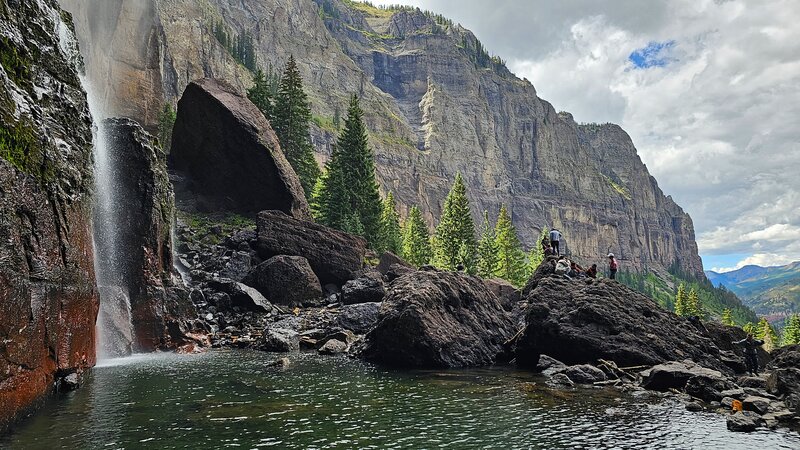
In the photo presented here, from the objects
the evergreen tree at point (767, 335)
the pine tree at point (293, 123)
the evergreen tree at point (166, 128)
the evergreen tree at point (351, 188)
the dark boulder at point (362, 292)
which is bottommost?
the evergreen tree at point (767, 335)

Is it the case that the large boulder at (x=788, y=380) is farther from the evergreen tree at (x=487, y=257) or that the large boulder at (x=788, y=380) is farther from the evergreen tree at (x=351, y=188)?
the evergreen tree at (x=487, y=257)

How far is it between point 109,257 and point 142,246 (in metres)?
2.11

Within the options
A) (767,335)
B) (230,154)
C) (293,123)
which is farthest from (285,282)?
(767,335)

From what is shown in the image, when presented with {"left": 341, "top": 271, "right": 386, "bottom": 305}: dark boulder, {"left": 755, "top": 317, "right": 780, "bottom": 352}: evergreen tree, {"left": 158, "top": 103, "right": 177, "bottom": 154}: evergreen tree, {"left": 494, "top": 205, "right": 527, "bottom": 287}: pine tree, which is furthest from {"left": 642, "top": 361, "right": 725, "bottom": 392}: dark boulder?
{"left": 755, "top": 317, "right": 780, "bottom": 352}: evergreen tree

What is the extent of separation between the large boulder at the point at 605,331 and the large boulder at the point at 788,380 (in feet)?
17.2

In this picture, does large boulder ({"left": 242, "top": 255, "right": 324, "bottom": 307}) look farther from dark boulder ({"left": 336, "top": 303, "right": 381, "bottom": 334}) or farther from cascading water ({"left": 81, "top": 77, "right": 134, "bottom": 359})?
cascading water ({"left": 81, "top": 77, "right": 134, "bottom": 359})

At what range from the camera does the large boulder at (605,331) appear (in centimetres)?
2669

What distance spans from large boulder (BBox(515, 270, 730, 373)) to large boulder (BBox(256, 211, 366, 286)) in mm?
22404

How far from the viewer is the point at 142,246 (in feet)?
108

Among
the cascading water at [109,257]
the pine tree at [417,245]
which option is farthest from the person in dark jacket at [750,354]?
the pine tree at [417,245]

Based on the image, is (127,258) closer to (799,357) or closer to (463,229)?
(799,357)

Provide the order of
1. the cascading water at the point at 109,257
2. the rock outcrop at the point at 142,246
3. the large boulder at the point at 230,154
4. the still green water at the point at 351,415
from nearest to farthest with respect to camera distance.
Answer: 1. the still green water at the point at 351,415
2. the cascading water at the point at 109,257
3. the rock outcrop at the point at 142,246
4. the large boulder at the point at 230,154

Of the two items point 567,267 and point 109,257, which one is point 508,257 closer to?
point 567,267

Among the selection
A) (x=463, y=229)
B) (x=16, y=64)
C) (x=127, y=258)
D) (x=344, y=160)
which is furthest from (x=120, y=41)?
(x=16, y=64)
